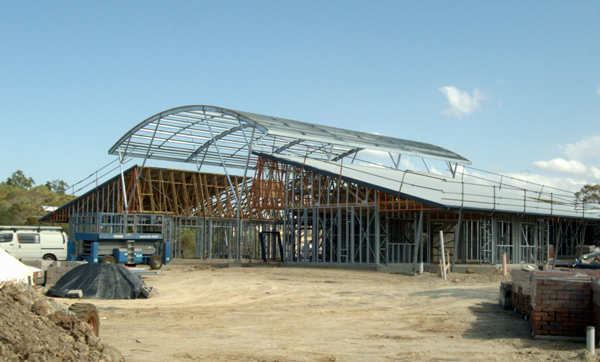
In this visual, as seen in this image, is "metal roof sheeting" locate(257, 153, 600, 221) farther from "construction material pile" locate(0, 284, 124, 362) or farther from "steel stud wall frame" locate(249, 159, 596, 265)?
"construction material pile" locate(0, 284, 124, 362)

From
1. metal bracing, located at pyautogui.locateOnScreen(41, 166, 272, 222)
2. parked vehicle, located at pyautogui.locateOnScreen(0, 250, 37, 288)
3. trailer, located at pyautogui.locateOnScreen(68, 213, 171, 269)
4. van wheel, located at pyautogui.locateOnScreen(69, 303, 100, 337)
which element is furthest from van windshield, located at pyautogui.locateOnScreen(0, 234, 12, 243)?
van wheel, located at pyautogui.locateOnScreen(69, 303, 100, 337)

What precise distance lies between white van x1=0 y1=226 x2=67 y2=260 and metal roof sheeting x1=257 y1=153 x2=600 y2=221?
12.1 m

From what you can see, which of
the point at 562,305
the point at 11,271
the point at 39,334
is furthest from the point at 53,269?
the point at 562,305

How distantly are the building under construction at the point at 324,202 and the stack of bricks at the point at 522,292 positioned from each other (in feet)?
29.4

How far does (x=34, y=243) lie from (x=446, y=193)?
1972 cm

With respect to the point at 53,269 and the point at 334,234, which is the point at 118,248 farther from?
the point at 334,234

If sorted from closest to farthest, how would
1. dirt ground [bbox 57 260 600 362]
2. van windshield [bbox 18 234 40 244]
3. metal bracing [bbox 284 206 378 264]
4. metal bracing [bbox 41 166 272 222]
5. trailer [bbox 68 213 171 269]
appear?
dirt ground [bbox 57 260 600 362] → trailer [bbox 68 213 171 269] → van windshield [bbox 18 234 40 244] → metal bracing [bbox 284 206 378 264] → metal bracing [bbox 41 166 272 222]

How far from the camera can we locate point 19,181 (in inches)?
3725

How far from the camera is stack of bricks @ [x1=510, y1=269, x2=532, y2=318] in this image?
12.4m

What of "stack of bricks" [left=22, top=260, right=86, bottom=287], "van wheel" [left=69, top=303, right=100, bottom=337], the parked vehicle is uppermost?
the parked vehicle

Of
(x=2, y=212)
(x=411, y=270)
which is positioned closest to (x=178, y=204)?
(x=411, y=270)

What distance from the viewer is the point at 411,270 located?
25.2m

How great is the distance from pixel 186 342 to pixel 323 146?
28.0m

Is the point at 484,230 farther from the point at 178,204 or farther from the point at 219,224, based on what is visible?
the point at 178,204
